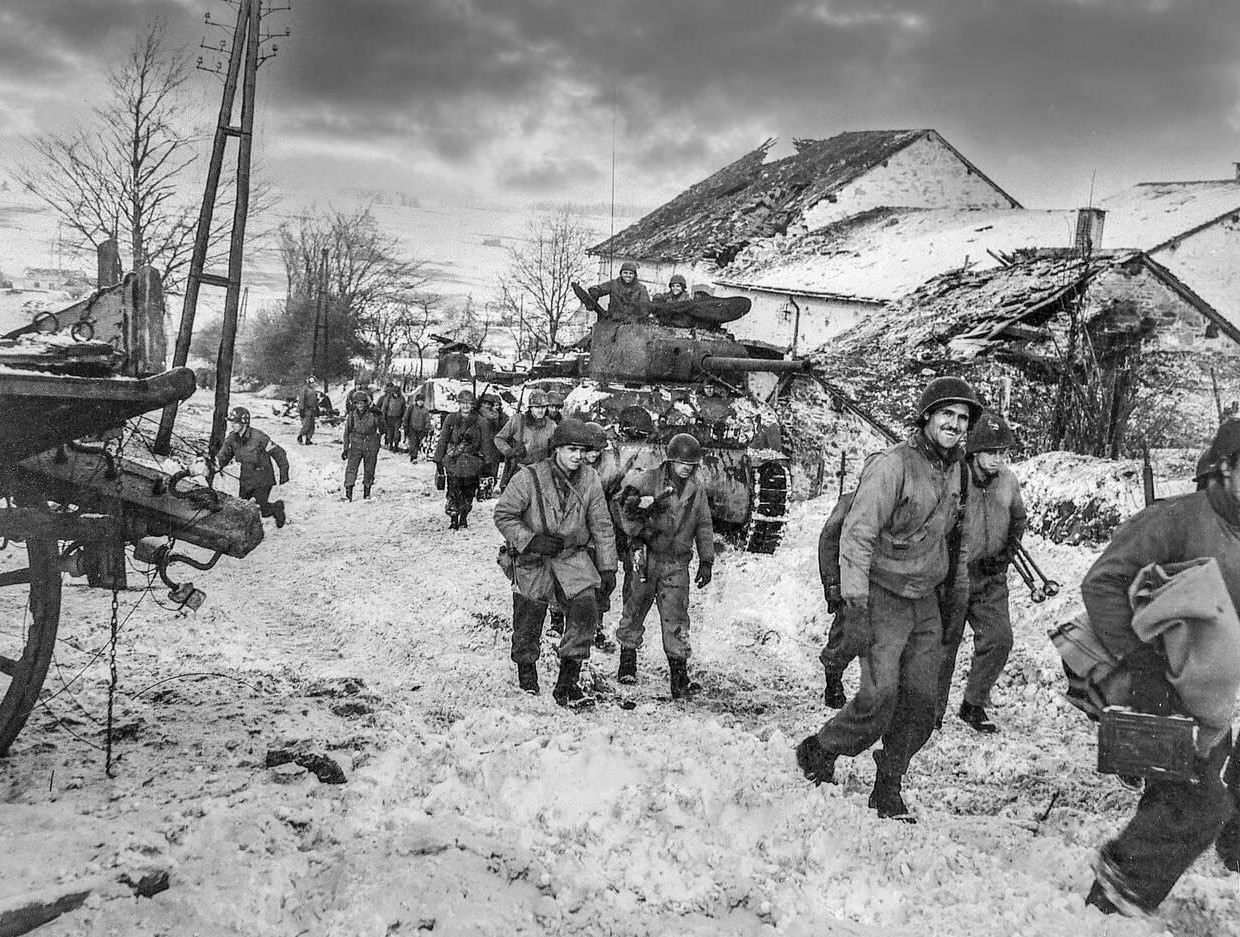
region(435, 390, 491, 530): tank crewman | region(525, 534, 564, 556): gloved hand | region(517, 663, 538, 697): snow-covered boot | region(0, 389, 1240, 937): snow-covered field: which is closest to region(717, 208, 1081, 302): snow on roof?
region(435, 390, 491, 530): tank crewman

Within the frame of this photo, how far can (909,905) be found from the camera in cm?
323

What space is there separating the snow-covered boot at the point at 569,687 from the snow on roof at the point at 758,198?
27424 millimetres

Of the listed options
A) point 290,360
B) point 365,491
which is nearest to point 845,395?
point 365,491

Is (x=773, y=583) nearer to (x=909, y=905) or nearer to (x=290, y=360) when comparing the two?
(x=909, y=905)

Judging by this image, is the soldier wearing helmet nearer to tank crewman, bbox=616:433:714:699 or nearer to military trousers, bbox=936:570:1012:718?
tank crewman, bbox=616:433:714:699

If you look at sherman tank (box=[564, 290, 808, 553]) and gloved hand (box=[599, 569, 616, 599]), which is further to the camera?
sherman tank (box=[564, 290, 808, 553])

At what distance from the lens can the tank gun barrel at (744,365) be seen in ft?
33.6

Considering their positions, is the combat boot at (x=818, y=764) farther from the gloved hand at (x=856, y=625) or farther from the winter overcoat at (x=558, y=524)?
the winter overcoat at (x=558, y=524)

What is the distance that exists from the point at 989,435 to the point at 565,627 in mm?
2582

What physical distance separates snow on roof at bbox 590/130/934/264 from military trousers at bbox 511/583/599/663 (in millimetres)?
27190

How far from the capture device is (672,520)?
5.79 metres

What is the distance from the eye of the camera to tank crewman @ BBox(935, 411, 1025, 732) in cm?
504

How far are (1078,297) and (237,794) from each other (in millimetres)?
10838

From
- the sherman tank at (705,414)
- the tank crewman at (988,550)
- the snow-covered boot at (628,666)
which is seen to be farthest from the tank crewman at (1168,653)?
the sherman tank at (705,414)
